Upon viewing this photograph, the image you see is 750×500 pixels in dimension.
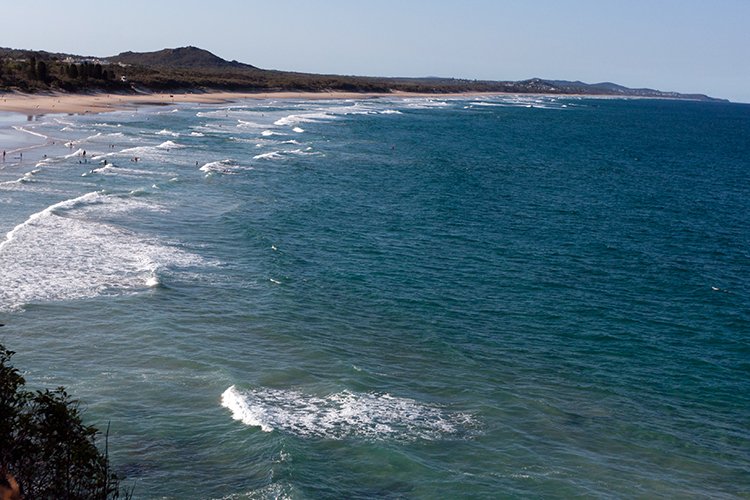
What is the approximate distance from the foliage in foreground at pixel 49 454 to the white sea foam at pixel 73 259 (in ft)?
55.8

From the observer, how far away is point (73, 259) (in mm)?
33844

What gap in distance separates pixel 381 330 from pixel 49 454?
1682 centimetres

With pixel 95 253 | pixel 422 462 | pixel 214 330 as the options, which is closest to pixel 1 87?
pixel 95 253

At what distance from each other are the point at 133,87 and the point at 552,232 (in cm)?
10318

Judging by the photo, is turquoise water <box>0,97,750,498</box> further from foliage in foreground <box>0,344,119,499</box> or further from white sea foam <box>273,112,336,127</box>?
white sea foam <box>273,112,336,127</box>

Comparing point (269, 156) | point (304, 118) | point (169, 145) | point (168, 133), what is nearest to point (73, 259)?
point (269, 156)

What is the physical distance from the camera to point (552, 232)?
45.1 meters

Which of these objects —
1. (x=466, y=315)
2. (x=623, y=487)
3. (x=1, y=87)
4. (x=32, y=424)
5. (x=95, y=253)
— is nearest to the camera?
(x=32, y=424)

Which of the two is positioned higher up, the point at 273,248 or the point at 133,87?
the point at 133,87

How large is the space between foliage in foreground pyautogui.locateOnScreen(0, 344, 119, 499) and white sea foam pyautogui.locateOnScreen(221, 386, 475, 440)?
322 inches

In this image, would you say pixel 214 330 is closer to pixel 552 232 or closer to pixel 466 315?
pixel 466 315

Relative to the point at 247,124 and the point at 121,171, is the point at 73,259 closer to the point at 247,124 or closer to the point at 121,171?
the point at 121,171

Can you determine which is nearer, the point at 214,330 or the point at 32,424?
the point at 32,424

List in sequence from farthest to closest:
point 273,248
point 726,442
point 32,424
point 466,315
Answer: point 273,248 < point 466,315 < point 726,442 < point 32,424
